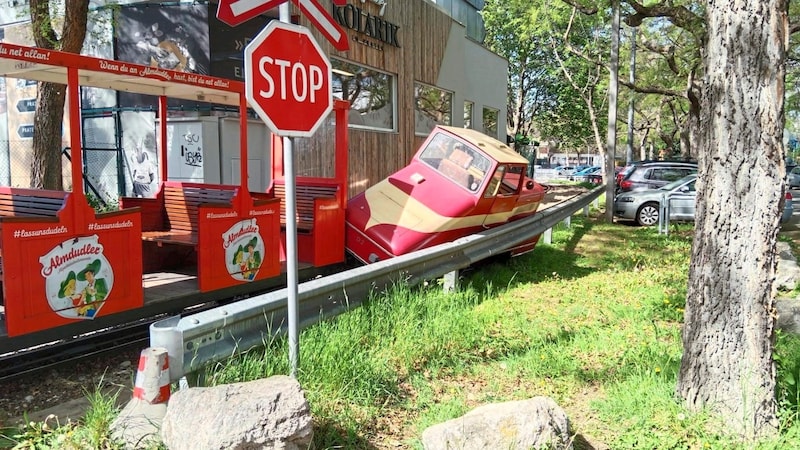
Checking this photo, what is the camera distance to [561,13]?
20594 millimetres

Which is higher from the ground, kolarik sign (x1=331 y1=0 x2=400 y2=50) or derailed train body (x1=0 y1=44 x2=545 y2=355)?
kolarik sign (x1=331 y1=0 x2=400 y2=50)

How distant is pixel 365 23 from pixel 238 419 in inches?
507

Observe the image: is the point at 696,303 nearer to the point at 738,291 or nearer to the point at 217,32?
the point at 738,291

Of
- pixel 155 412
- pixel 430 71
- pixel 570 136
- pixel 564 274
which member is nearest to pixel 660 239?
pixel 564 274

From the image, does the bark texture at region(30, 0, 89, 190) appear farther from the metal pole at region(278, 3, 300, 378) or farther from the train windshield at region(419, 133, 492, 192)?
the metal pole at region(278, 3, 300, 378)

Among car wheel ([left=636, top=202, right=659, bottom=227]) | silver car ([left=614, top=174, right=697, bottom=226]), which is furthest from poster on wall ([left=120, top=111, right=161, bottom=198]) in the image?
car wheel ([left=636, top=202, right=659, bottom=227])

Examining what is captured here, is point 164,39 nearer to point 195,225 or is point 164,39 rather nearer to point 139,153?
point 139,153

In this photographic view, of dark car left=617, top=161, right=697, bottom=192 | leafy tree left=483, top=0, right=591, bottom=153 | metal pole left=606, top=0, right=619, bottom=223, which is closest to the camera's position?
metal pole left=606, top=0, right=619, bottom=223

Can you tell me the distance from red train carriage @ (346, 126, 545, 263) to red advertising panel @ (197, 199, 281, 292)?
54.0 inches

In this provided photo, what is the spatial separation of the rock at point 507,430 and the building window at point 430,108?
14.2 m

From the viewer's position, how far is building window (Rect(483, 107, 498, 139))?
896 inches

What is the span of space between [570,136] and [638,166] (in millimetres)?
29524

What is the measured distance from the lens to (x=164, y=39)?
12172 mm

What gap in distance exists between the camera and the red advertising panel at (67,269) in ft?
14.2
